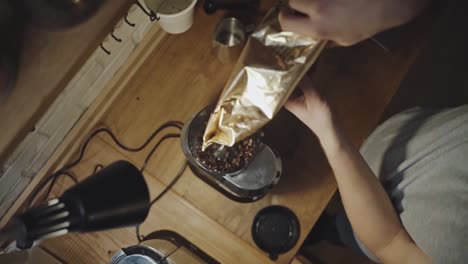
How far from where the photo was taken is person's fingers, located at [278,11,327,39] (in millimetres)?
476

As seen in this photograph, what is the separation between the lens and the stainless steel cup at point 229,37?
32.8 inches

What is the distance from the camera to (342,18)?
493 mm

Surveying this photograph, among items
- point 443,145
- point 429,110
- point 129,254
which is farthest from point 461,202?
point 129,254

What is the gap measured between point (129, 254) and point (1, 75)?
413mm

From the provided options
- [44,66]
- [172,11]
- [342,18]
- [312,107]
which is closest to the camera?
[44,66]

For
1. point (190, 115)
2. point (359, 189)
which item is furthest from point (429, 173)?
point (190, 115)

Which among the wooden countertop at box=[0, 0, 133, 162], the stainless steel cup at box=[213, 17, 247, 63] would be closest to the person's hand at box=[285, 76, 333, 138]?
the stainless steel cup at box=[213, 17, 247, 63]

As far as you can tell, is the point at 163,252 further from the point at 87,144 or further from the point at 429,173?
the point at 429,173

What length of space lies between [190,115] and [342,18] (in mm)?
436

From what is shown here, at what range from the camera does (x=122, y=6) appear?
411mm

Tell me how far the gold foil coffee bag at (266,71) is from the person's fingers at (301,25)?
13 mm

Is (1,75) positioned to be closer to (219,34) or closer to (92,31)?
(92,31)

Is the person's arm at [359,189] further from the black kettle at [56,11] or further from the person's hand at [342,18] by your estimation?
the black kettle at [56,11]

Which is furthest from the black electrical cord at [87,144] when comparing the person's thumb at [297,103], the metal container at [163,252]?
the person's thumb at [297,103]
